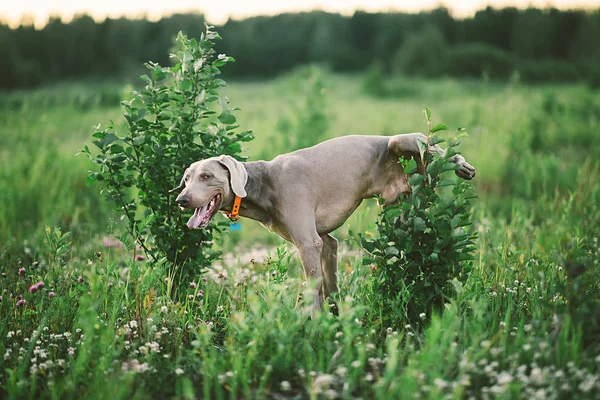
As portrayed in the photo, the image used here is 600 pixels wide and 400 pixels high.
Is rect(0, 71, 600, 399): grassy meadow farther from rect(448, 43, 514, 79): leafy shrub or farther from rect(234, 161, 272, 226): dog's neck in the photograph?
rect(448, 43, 514, 79): leafy shrub

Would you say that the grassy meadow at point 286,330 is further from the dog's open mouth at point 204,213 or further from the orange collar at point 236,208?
the dog's open mouth at point 204,213

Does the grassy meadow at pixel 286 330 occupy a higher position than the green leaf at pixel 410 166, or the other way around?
A: the green leaf at pixel 410 166

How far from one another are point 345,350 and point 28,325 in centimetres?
257

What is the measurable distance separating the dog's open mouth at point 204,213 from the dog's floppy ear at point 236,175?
164 millimetres

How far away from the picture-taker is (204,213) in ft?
13.4

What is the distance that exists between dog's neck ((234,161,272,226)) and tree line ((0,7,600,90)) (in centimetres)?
1997

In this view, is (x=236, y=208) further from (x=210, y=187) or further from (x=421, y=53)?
(x=421, y=53)

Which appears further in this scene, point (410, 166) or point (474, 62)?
point (474, 62)

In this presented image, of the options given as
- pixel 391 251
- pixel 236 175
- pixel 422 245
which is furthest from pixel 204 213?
pixel 422 245

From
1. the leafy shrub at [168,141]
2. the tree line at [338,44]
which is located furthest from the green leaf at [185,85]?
the tree line at [338,44]

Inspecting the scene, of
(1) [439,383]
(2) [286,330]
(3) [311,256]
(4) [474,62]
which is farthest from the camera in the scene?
(4) [474,62]

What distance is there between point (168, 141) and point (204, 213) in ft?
3.49

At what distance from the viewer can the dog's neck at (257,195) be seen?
4.29 metres

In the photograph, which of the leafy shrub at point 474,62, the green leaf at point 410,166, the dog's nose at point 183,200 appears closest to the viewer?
the dog's nose at point 183,200
